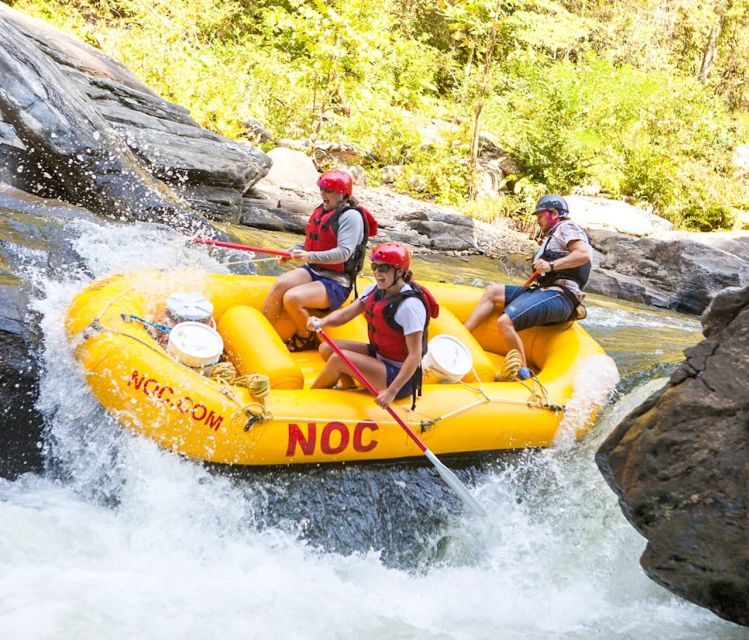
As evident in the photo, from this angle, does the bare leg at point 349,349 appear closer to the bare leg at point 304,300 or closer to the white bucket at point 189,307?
the bare leg at point 304,300

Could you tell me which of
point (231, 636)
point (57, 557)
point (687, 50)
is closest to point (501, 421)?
point (231, 636)

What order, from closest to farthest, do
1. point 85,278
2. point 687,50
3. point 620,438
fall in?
point 620,438, point 85,278, point 687,50

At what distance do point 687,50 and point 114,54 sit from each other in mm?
13874

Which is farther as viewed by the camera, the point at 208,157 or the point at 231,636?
the point at 208,157

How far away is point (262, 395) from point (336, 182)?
1.46 m

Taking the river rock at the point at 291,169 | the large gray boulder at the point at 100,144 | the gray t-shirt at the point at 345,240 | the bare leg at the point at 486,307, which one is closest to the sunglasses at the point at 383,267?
the gray t-shirt at the point at 345,240

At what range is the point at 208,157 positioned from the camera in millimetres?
8828

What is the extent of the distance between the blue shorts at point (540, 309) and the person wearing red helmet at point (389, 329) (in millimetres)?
1311

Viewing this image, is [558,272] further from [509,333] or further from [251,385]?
[251,385]

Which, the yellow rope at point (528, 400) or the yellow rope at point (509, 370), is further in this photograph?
the yellow rope at point (509, 370)

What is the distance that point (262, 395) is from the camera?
12.8 ft

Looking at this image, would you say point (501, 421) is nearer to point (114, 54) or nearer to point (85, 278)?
point (85, 278)

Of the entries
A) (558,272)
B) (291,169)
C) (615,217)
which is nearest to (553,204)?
(558,272)

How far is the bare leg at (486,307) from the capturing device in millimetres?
5492
